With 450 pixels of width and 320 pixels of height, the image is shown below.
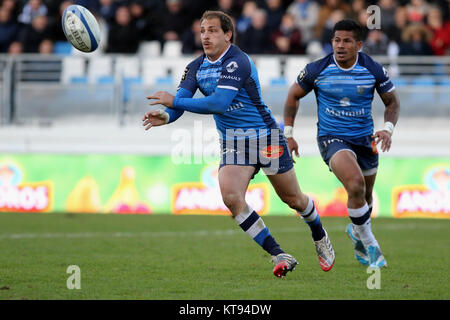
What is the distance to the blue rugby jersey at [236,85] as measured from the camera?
7.73m

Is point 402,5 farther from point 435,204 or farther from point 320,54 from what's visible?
point 435,204

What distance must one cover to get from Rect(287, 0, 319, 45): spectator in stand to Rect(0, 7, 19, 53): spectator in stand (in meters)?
6.17

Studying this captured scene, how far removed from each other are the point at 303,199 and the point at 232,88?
136 cm

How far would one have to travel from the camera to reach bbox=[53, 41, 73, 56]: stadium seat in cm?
1838

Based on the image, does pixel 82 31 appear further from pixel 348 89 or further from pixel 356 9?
pixel 356 9

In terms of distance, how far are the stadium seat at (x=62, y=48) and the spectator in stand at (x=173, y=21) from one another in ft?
6.55

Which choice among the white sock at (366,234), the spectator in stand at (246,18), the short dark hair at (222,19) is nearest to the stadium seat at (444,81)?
the spectator in stand at (246,18)

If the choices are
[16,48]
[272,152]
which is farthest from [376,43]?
[272,152]

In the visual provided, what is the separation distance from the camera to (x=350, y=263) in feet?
30.4

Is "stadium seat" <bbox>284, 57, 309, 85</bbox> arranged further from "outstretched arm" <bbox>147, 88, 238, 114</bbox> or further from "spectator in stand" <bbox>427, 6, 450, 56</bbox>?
"outstretched arm" <bbox>147, 88, 238, 114</bbox>

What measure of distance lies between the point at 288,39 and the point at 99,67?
3.83m

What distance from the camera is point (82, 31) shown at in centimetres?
884

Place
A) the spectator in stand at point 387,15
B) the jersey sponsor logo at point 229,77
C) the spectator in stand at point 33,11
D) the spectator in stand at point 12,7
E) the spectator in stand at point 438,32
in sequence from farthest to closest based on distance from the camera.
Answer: the spectator in stand at point 12,7 < the spectator in stand at point 33,11 < the spectator in stand at point 387,15 < the spectator in stand at point 438,32 < the jersey sponsor logo at point 229,77

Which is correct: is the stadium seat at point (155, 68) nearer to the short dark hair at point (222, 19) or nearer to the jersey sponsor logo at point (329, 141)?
the jersey sponsor logo at point (329, 141)
